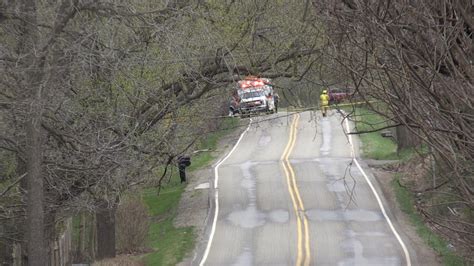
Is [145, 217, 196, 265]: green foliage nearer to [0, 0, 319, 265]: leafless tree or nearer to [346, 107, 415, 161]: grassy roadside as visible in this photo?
[0, 0, 319, 265]: leafless tree

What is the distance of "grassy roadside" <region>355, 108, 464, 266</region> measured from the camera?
67.5 feet

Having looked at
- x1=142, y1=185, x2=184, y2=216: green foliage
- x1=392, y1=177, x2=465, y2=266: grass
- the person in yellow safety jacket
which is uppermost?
the person in yellow safety jacket

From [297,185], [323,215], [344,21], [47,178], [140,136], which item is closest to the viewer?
[344,21]

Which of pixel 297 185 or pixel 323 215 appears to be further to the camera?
pixel 297 185

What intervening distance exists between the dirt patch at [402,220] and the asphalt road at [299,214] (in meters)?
0.26

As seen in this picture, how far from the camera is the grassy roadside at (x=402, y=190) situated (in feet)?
67.5

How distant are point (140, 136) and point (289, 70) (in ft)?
12.2

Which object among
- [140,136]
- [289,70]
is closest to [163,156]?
[140,136]

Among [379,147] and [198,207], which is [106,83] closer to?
[198,207]

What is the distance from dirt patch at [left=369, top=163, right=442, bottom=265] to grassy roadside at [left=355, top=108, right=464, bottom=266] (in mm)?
134

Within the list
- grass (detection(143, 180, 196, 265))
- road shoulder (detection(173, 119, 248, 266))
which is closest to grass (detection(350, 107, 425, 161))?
road shoulder (detection(173, 119, 248, 266))

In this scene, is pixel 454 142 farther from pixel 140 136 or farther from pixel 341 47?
pixel 140 136

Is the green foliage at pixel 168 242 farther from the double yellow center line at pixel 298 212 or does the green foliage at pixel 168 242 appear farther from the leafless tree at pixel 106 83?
the double yellow center line at pixel 298 212

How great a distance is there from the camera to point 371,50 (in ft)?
21.9
